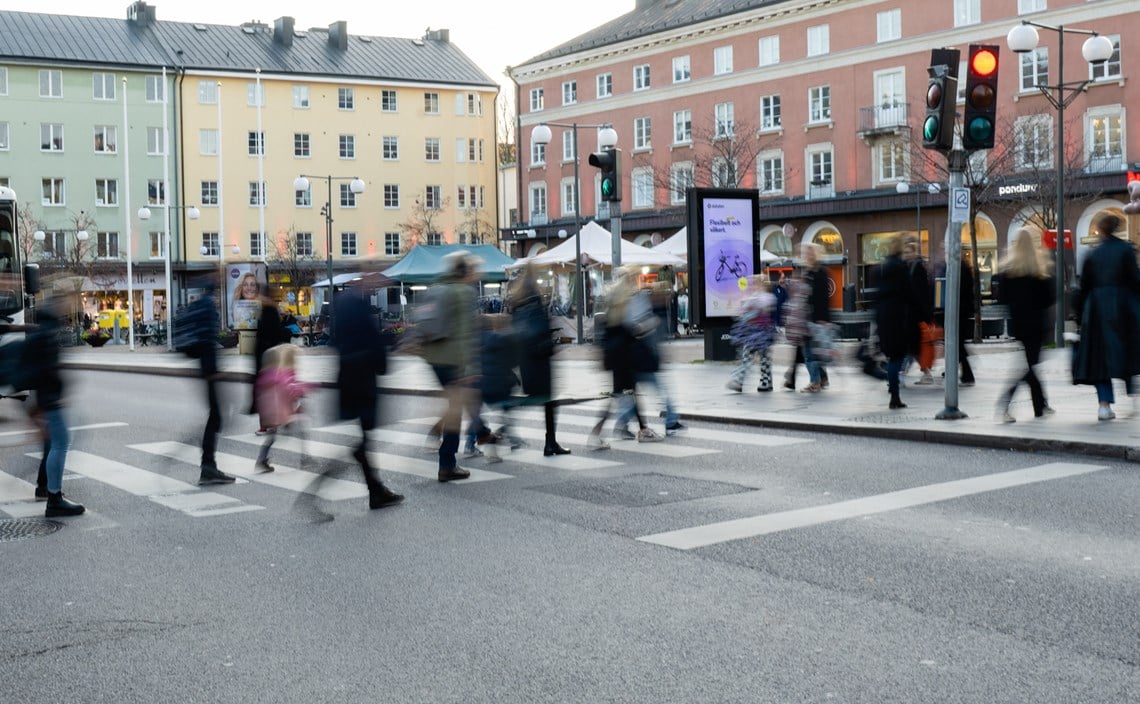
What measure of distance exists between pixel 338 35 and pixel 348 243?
43.9ft

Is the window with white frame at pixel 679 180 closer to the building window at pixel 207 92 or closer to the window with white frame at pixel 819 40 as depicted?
the window with white frame at pixel 819 40

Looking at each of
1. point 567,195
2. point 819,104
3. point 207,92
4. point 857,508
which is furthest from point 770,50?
point 857,508

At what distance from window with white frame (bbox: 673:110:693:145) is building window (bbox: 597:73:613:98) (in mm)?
4677

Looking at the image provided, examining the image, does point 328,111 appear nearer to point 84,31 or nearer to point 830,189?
point 84,31

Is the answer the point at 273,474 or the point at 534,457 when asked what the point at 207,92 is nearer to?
the point at 534,457

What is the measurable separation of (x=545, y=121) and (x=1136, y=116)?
1241 inches

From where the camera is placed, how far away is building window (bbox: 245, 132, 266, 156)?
254 ft

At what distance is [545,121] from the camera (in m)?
68.2

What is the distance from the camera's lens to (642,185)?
62.8 meters

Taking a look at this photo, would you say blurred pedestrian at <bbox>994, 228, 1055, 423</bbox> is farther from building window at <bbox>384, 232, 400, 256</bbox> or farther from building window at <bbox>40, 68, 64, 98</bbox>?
building window at <bbox>40, 68, 64, 98</bbox>

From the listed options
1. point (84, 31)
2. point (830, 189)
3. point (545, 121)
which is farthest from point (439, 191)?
point (830, 189)

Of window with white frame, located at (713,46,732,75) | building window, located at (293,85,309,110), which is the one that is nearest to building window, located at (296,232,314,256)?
building window, located at (293,85,309,110)

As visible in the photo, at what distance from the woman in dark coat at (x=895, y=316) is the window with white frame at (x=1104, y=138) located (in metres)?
33.9

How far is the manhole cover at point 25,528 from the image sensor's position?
843cm
